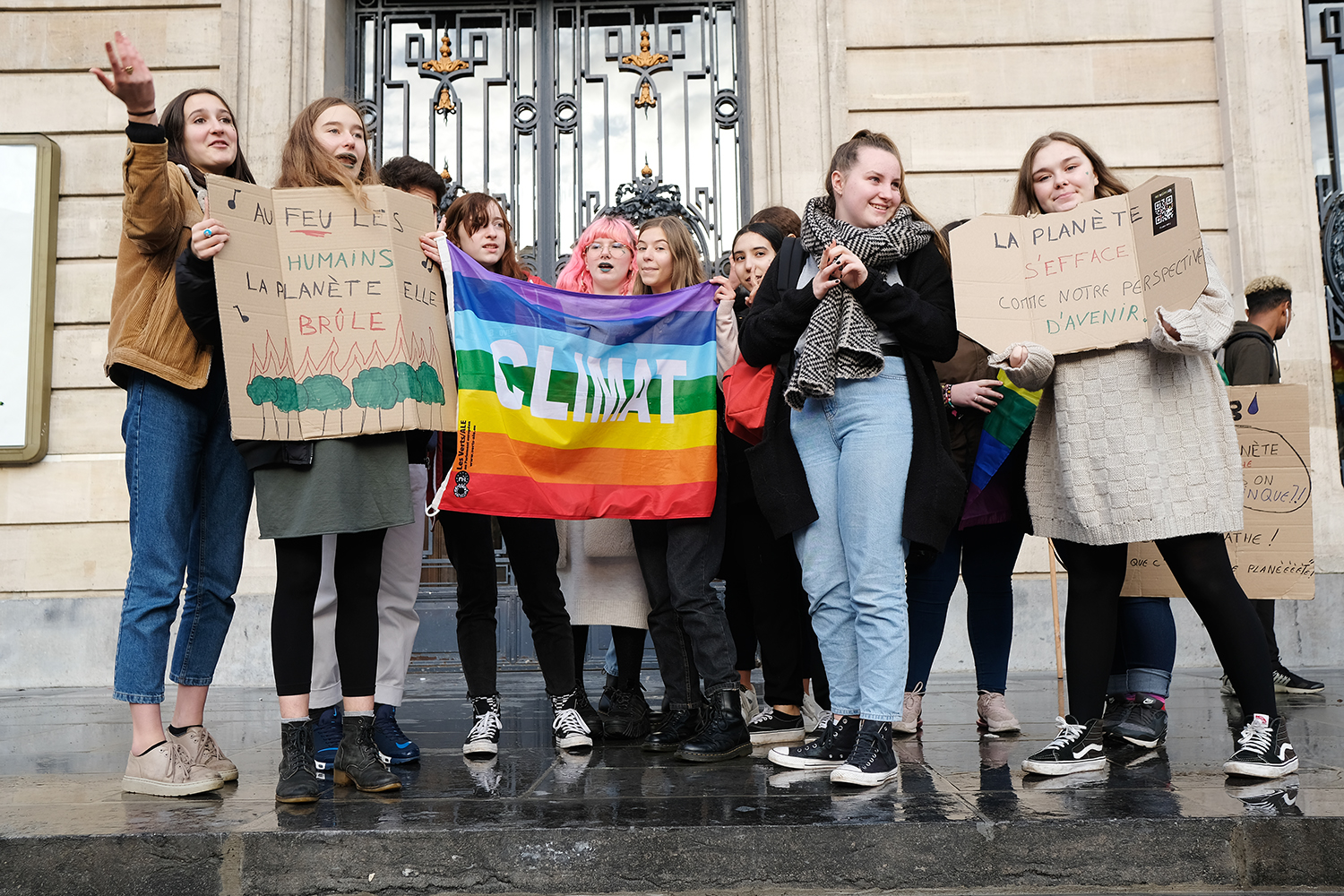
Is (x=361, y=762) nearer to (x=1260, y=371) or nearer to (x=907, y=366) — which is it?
(x=907, y=366)

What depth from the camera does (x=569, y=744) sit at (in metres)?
3.74

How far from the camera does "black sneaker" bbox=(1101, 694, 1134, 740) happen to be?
365 centimetres

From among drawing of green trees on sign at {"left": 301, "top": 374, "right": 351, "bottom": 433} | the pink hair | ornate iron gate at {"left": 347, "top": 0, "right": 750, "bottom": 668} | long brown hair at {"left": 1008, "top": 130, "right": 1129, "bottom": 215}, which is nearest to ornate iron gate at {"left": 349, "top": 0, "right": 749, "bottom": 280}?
ornate iron gate at {"left": 347, "top": 0, "right": 750, "bottom": 668}

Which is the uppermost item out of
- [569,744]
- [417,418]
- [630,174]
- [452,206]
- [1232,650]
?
[630,174]

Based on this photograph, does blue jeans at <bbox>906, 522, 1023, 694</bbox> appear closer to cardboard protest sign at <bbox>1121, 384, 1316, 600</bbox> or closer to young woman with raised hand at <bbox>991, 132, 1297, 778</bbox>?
cardboard protest sign at <bbox>1121, 384, 1316, 600</bbox>

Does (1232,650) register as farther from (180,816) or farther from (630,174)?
(630,174)

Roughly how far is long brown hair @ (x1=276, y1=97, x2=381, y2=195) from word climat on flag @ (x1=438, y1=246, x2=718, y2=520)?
0.45 metres

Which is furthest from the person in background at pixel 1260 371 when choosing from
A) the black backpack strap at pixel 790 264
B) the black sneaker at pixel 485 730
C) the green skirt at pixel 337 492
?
the green skirt at pixel 337 492

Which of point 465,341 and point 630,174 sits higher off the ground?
point 630,174

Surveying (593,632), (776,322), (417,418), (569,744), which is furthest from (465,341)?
(593,632)

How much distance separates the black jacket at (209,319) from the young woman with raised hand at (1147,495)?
7.06 ft

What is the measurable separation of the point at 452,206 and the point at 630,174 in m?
3.71

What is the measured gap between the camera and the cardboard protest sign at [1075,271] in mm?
3170

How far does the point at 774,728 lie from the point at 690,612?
0.63 m
